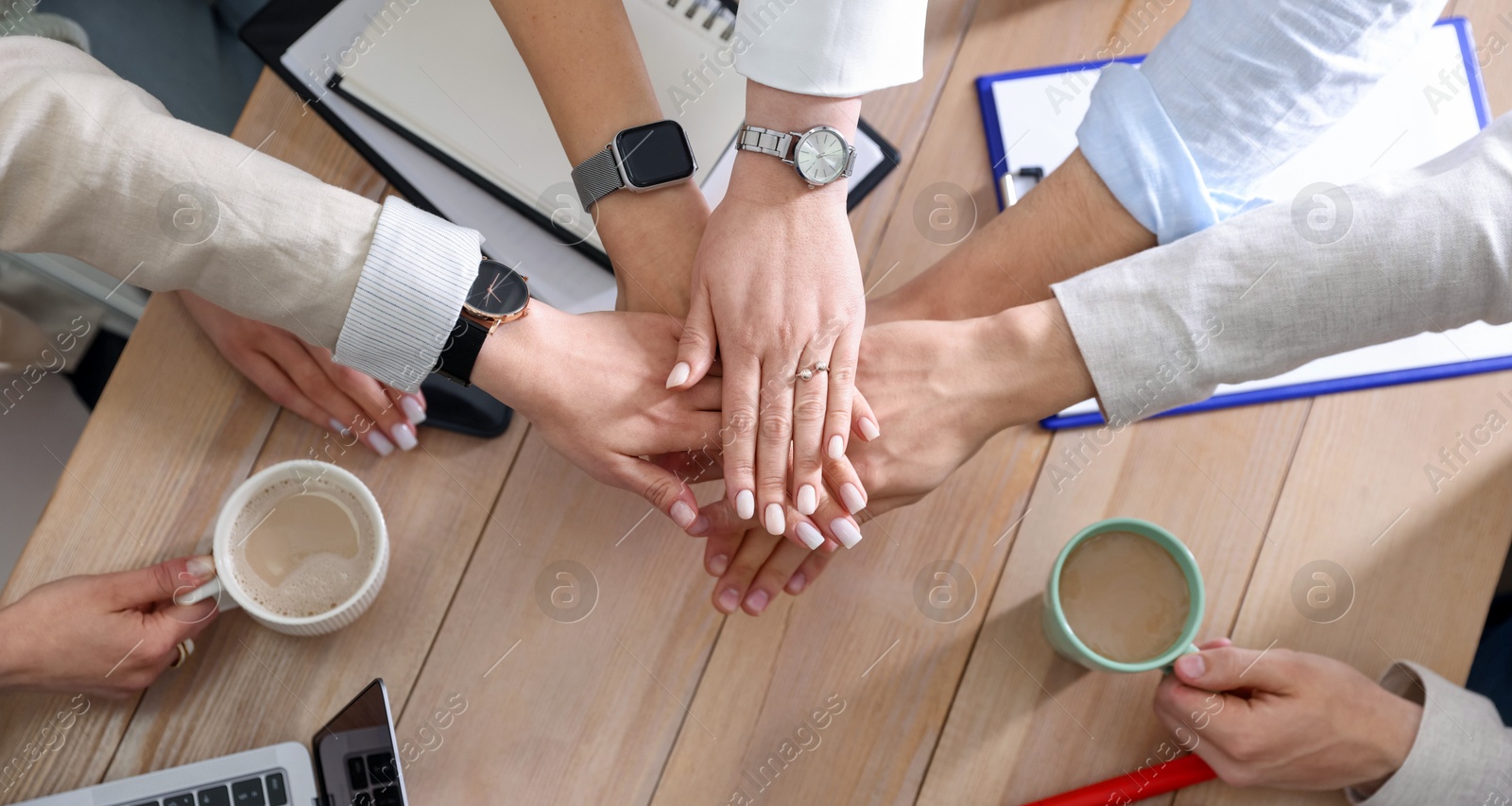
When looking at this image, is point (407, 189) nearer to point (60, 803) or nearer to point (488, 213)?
point (488, 213)

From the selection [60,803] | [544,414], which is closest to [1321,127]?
[544,414]

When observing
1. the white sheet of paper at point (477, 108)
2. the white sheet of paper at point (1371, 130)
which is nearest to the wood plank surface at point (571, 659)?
the white sheet of paper at point (477, 108)

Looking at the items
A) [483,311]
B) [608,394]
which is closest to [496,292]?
[483,311]

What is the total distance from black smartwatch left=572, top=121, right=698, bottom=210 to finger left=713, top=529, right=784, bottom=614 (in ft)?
1.15

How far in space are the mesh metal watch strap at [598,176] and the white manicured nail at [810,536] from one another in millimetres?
358

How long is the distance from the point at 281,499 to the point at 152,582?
0.44 feet

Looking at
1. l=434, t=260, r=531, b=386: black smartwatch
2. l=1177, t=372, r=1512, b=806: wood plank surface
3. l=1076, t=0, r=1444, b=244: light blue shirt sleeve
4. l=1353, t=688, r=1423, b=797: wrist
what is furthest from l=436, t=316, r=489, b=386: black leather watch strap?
l=1353, t=688, r=1423, b=797: wrist

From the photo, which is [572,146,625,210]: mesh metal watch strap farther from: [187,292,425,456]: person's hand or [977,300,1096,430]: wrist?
[977,300,1096,430]: wrist

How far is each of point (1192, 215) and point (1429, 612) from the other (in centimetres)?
44

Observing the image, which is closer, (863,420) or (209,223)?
(209,223)

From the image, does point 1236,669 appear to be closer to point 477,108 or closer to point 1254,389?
point 1254,389

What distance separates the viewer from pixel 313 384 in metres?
0.83

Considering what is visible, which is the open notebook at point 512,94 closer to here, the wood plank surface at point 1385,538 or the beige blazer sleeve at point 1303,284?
the beige blazer sleeve at point 1303,284

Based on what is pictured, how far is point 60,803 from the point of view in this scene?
2.38 feet
